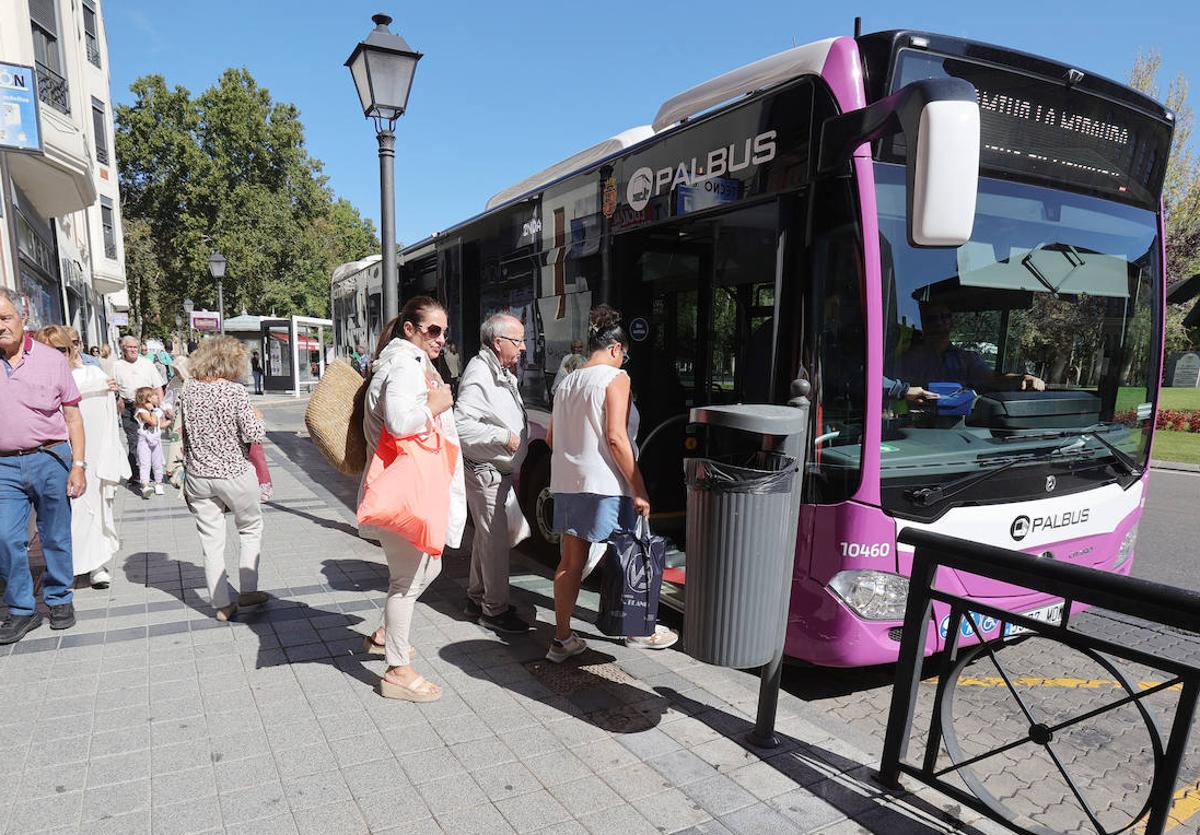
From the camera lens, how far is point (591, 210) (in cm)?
507

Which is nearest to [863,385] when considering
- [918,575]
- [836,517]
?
[836,517]

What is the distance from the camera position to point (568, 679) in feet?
11.8

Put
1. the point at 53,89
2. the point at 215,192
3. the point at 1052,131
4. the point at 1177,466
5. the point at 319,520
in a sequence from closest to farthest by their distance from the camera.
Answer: the point at 1052,131 < the point at 319,520 < the point at 53,89 < the point at 1177,466 < the point at 215,192

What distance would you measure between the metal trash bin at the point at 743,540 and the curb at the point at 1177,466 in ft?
41.2

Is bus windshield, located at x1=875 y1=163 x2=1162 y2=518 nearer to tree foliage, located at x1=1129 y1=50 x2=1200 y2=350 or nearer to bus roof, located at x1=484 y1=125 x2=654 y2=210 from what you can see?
bus roof, located at x1=484 y1=125 x2=654 y2=210

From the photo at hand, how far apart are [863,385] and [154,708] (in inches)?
140

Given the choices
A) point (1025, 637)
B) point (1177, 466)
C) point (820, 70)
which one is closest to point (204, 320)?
point (820, 70)

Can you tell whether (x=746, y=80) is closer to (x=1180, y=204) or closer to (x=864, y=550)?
(x=864, y=550)

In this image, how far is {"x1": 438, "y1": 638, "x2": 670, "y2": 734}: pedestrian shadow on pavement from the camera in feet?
10.6

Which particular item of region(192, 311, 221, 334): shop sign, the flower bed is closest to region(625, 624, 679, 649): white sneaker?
the flower bed

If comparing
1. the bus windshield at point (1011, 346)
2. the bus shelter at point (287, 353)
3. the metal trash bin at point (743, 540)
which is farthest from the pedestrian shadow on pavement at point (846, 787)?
the bus shelter at point (287, 353)

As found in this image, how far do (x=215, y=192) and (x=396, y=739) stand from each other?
40190 millimetres

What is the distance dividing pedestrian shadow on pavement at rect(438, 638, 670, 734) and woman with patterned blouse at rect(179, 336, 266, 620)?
4.91 ft

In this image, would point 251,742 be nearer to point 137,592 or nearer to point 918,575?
point 137,592
